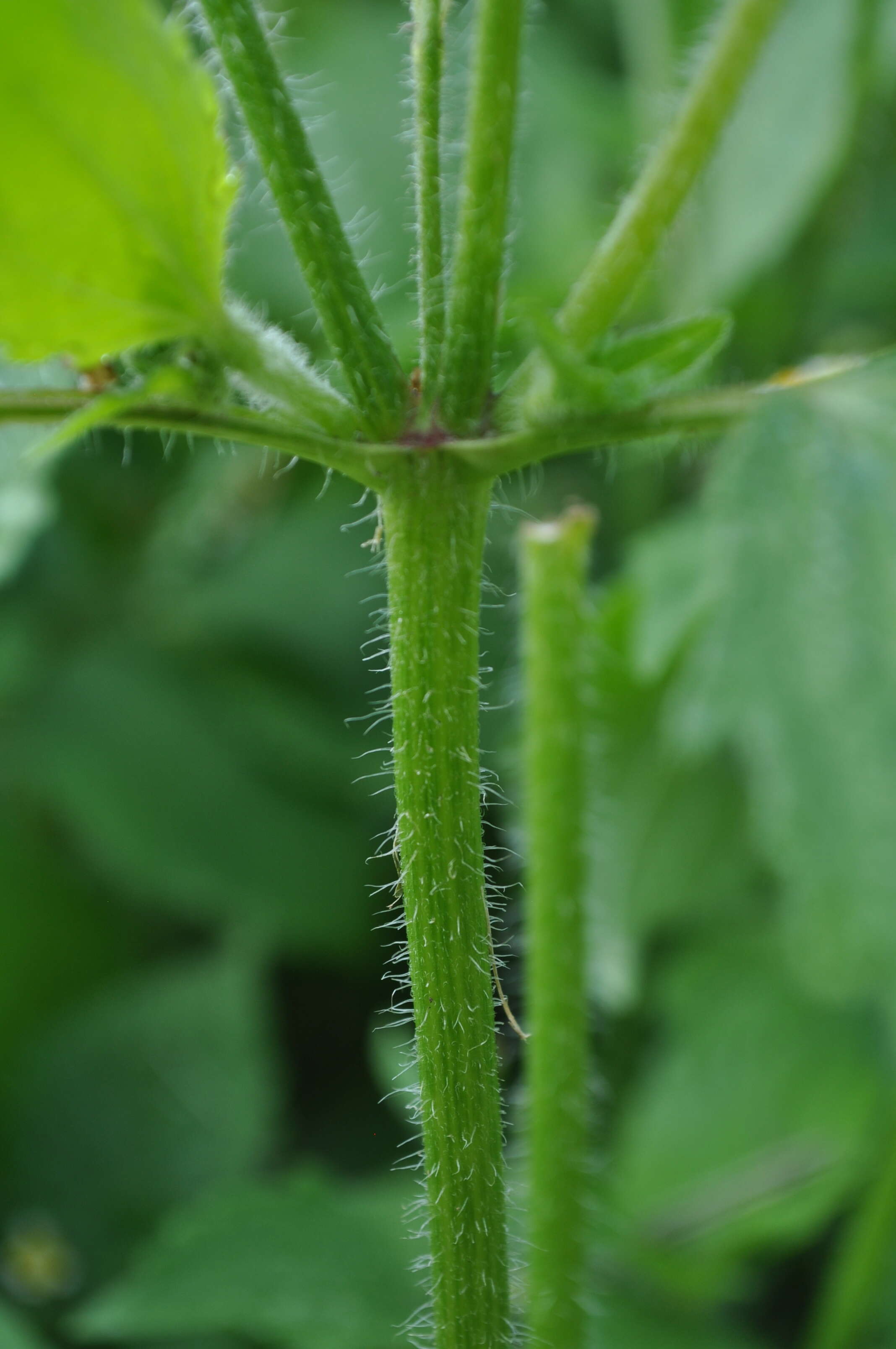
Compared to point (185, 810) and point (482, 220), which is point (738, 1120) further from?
point (482, 220)

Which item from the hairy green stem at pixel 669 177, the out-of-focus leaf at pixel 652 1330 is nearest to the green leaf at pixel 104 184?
the hairy green stem at pixel 669 177

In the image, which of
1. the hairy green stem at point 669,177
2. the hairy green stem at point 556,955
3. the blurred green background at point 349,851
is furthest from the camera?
the blurred green background at point 349,851

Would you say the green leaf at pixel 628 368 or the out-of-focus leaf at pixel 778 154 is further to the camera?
the out-of-focus leaf at pixel 778 154

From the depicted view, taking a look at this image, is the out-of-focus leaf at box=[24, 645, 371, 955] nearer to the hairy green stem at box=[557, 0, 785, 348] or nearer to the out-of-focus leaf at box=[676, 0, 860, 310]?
the out-of-focus leaf at box=[676, 0, 860, 310]

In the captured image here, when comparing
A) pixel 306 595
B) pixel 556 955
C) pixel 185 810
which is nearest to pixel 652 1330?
pixel 556 955

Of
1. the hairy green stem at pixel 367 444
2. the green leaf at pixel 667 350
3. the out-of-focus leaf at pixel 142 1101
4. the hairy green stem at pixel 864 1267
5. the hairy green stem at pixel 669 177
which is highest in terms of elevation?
the hairy green stem at pixel 669 177

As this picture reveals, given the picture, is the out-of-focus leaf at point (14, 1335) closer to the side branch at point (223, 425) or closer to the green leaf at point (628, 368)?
the side branch at point (223, 425)

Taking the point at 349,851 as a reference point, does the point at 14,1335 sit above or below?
below
